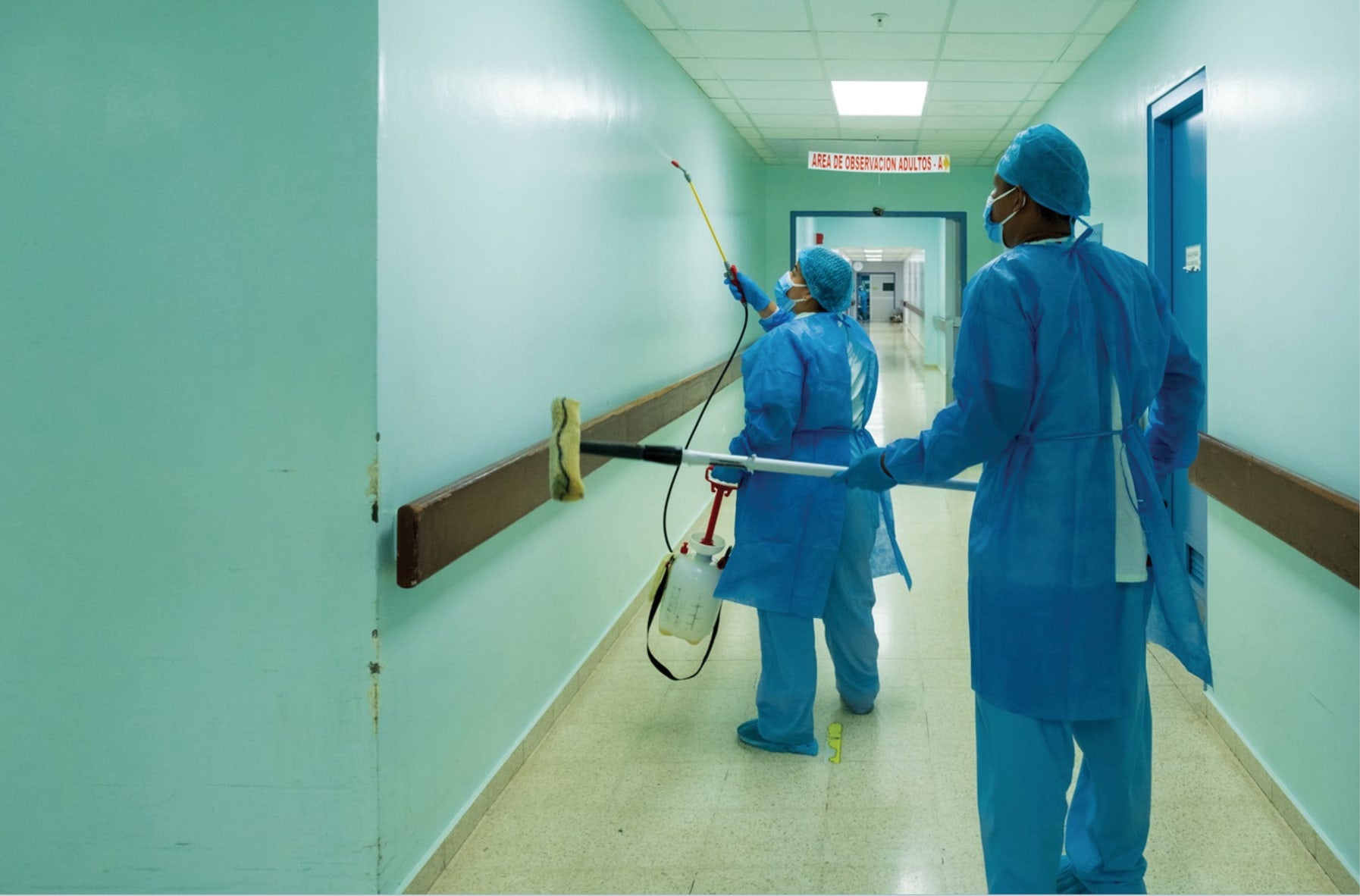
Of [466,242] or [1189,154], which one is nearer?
[466,242]

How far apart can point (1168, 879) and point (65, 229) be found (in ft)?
8.16

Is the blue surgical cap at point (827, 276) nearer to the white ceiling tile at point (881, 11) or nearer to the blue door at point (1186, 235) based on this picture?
the blue door at point (1186, 235)

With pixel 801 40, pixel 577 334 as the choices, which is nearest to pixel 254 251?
pixel 577 334

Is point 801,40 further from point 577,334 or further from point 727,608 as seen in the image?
point 727,608

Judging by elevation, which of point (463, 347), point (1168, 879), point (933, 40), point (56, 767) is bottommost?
point (1168, 879)

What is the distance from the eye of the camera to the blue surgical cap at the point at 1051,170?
1.74 meters

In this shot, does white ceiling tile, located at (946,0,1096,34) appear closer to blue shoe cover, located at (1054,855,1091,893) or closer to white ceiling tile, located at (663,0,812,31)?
white ceiling tile, located at (663,0,812,31)

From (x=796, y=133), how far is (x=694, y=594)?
179 inches

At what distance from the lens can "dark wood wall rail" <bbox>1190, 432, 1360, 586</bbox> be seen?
1859mm

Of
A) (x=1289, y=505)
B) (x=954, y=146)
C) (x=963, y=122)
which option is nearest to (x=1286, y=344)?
(x=1289, y=505)

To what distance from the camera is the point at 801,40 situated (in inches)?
167

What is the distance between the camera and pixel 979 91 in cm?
519

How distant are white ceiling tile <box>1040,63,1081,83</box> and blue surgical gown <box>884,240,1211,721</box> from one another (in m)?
3.35

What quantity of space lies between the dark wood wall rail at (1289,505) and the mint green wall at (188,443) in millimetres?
1752
